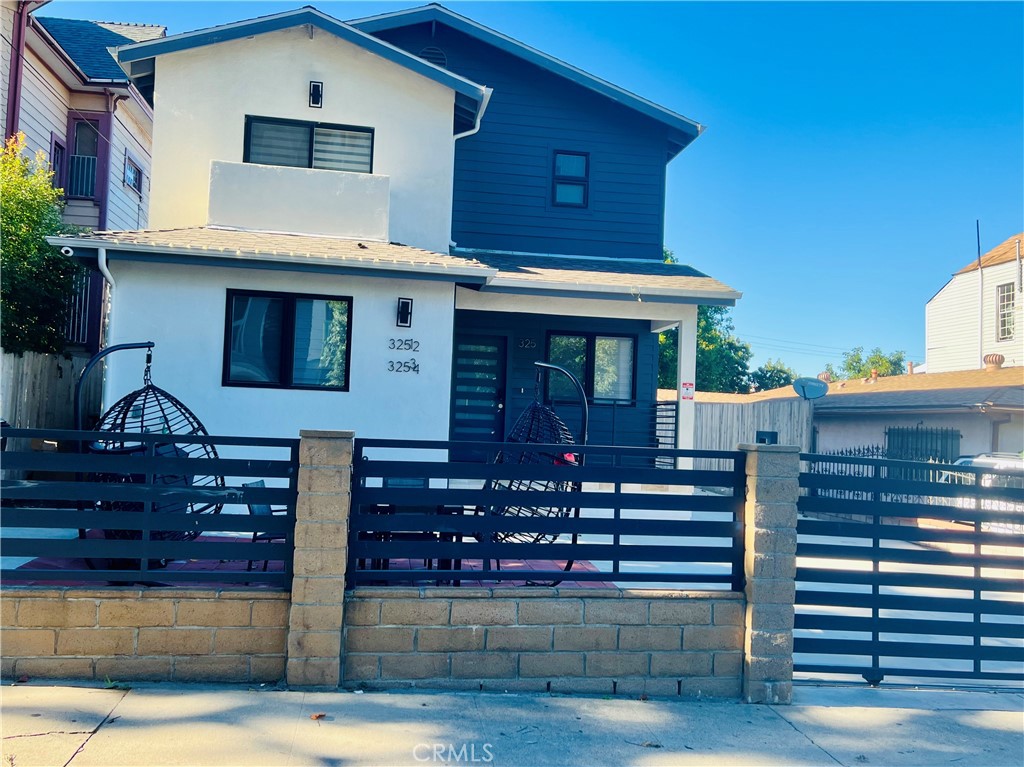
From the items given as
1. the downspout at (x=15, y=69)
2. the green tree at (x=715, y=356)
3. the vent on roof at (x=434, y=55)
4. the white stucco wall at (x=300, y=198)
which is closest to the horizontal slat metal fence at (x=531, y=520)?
the white stucco wall at (x=300, y=198)

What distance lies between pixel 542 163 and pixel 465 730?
11584 mm

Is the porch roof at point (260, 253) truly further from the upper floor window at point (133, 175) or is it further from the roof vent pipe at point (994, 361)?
the roof vent pipe at point (994, 361)

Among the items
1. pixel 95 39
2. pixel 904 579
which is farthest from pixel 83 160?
pixel 904 579

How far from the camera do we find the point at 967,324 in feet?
82.1

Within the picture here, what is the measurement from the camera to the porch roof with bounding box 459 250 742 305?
1115 centimetres

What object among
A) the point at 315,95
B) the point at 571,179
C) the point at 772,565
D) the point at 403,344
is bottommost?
the point at 772,565

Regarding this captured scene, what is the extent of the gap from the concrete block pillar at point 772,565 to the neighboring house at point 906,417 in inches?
502

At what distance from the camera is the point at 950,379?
20.3 metres

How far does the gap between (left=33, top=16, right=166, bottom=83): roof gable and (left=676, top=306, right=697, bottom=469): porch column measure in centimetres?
1177

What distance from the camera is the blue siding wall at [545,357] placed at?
13406 mm

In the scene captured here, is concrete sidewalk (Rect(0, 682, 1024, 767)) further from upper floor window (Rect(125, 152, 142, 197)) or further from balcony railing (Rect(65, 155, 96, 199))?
upper floor window (Rect(125, 152, 142, 197))

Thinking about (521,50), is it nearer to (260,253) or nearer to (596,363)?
(596,363)

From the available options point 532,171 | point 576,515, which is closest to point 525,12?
point 532,171

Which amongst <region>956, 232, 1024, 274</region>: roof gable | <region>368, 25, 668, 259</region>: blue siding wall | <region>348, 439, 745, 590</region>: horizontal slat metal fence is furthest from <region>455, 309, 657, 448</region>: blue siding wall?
<region>956, 232, 1024, 274</region>: roof gable
